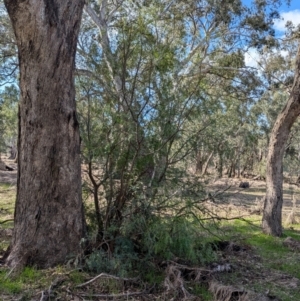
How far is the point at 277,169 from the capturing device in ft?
27.1

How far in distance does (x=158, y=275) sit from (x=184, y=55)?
2562mm

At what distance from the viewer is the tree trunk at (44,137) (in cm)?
414

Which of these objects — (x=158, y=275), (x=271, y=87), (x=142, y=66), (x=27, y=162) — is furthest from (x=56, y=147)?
(x=271, y=87)

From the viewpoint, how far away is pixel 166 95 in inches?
178

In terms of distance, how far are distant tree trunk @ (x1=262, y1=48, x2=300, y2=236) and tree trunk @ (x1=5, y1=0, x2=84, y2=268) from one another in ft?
16.5

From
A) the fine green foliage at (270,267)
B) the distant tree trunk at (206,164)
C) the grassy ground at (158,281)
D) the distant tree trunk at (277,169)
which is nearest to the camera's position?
the grassy ground at (158,281)

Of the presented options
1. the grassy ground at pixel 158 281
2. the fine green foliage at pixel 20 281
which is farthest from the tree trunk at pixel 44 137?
the grassy ground at pixel 158 281

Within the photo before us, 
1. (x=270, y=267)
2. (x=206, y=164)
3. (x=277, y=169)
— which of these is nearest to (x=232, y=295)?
(x=206, y=164)

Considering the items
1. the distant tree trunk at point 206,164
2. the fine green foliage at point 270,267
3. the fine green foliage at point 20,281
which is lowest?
the fine green foliage at point 270,267

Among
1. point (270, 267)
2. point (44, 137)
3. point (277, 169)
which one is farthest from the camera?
point (277, 169)

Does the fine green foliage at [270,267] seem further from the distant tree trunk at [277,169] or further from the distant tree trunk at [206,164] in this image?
the distant tree trunk at [206,164]

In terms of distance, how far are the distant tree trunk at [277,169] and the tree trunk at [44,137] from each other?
5.04 meters

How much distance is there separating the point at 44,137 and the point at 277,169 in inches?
218

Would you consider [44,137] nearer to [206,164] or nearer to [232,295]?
[206,164]
